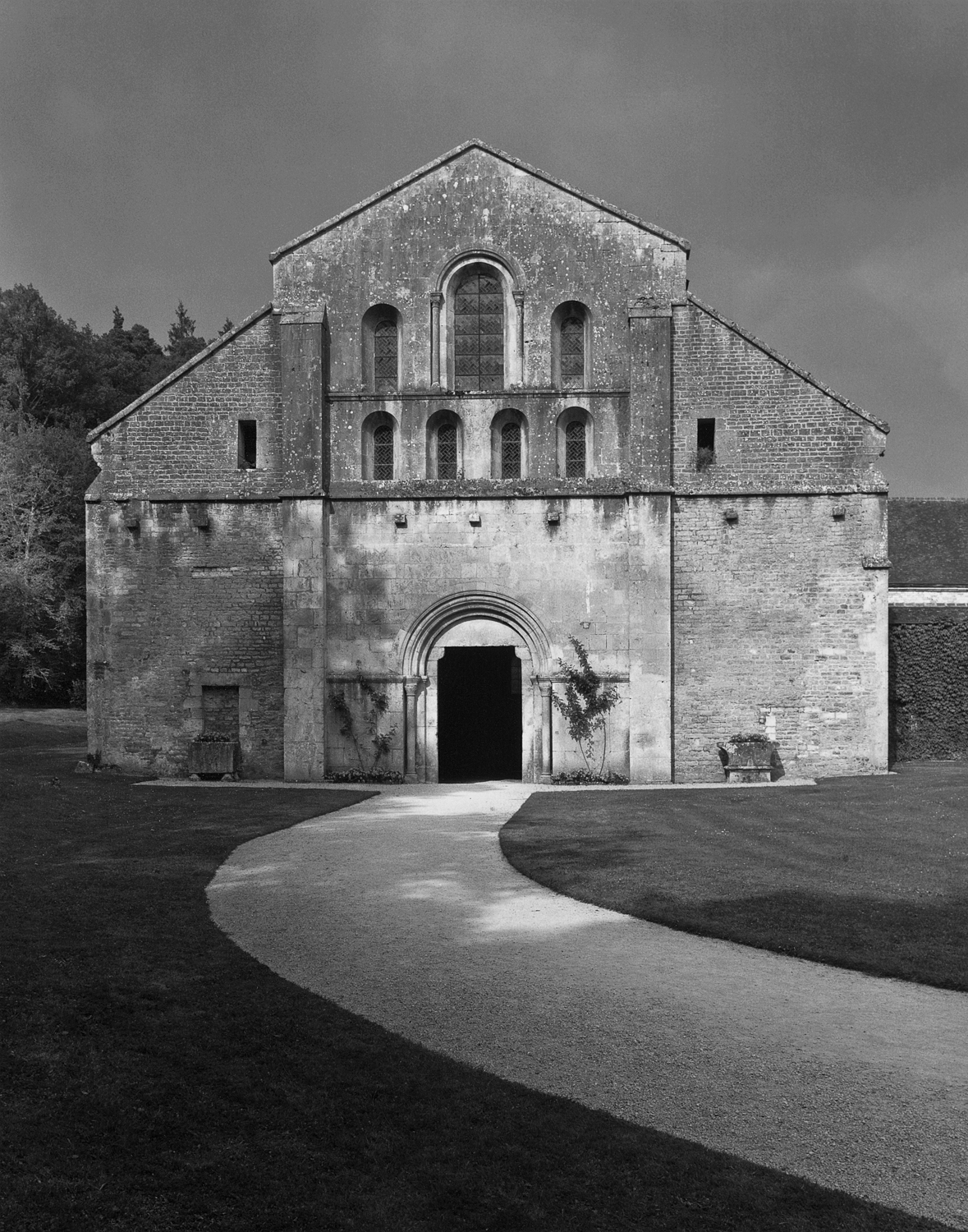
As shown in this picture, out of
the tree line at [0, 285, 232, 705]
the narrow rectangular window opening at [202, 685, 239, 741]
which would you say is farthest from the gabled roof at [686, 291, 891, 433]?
the tree line at [0, 285, 232, 705]

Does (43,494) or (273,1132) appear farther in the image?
(43,494)

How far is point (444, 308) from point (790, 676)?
31.3 feet

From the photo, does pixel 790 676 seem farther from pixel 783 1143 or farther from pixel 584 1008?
pixel 783 1143

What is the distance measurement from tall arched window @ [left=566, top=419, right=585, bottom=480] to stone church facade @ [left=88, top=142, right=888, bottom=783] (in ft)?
0.16

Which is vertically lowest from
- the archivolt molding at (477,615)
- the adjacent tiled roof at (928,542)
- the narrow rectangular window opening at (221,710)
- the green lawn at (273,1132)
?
the green lawn at (273,1132)

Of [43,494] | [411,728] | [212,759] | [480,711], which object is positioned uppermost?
[43,494]

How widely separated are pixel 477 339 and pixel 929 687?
43.7ft

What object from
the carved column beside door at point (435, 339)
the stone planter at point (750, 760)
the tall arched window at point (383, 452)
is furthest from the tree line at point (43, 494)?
the stone planter at point (750, 760)

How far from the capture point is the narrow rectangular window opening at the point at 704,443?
2031cm

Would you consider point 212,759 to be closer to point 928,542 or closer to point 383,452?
point 383,452

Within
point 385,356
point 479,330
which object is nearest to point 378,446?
point 385,356

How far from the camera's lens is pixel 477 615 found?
2056 centimetres

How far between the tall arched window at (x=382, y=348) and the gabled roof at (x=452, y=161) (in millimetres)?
1789

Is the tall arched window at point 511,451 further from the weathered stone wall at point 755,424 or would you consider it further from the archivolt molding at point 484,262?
the weathered stone wall at point 755,424
